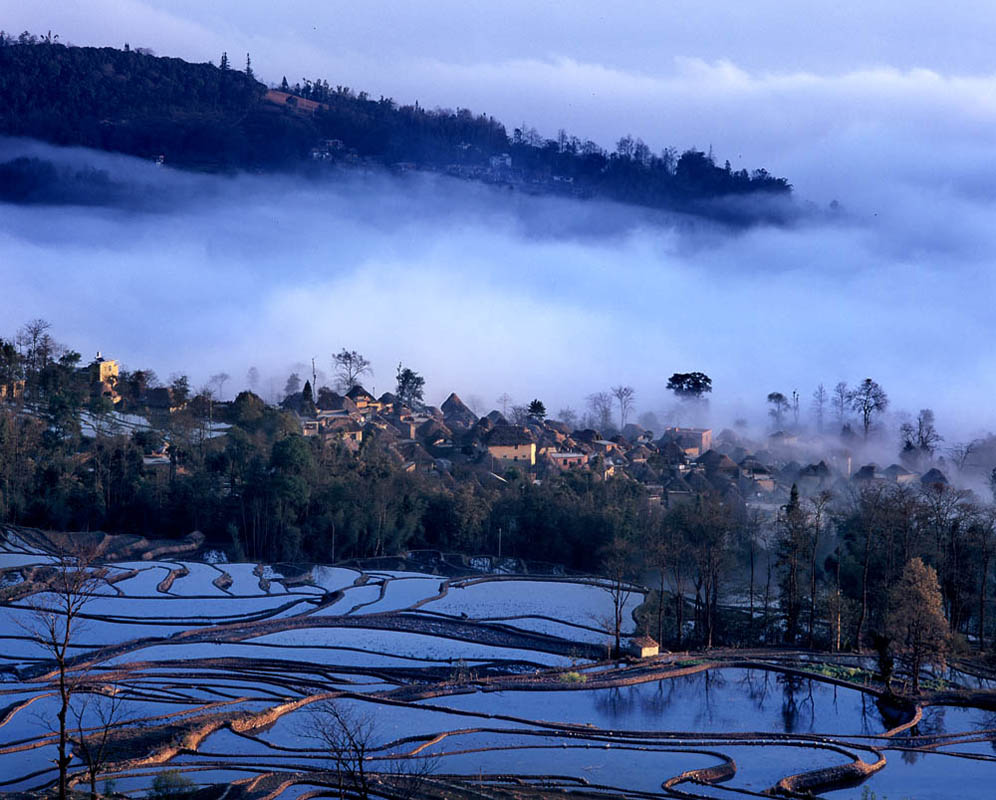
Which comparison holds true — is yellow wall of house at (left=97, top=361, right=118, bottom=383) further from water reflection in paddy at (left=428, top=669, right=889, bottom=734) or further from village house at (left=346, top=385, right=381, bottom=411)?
water reflection in paddy at (left=428, top=669, right=889, bottom=734)

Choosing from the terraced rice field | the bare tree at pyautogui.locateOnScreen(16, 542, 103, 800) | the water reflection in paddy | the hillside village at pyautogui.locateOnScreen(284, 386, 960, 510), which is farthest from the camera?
the hillside village at pyautogui.locateOnScreen(284, 386, 960, 510)

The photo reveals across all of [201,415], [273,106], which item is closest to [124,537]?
[201,415]

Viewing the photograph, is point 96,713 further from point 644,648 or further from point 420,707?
point 644,648

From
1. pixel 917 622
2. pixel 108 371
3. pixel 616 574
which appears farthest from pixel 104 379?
pixel 917 622

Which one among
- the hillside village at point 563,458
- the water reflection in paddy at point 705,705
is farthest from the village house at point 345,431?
the water reflection in paddy at point 705,705

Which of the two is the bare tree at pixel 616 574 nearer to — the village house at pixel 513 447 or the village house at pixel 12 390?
the village house at pixel 513 447

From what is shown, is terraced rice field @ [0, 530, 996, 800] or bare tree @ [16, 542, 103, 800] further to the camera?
bare tree @ [16, 542, 103, 800]

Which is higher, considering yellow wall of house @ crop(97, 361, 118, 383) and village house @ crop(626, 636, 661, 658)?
yellow wall of house @ crop(97, 361, 118, 383)

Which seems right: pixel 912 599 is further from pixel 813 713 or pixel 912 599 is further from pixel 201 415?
pixel 201 415

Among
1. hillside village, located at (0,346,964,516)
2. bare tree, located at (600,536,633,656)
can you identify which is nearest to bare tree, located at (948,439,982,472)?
hillside village, located at (0,346,964,516)
